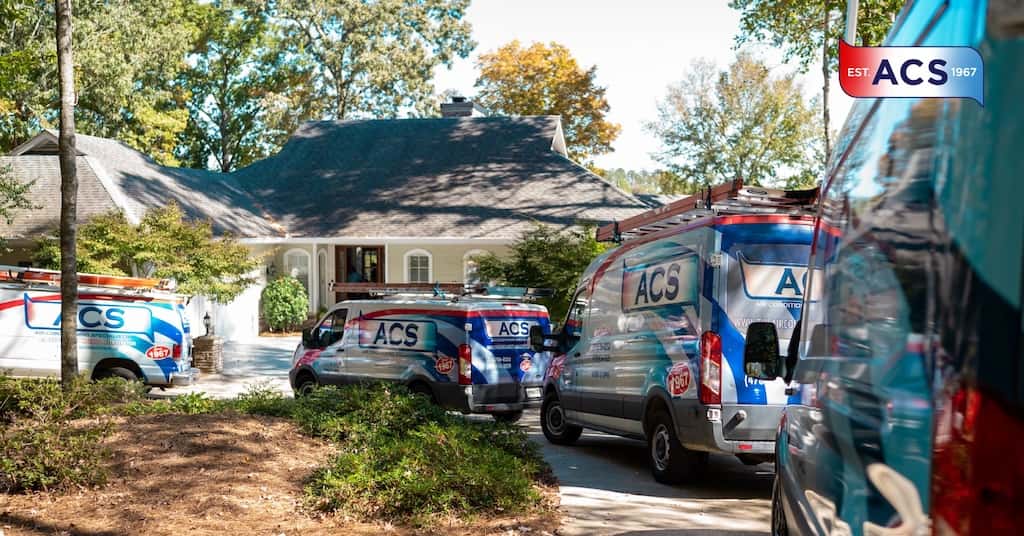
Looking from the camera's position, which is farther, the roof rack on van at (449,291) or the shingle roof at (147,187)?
the shingle roof at (147,187)

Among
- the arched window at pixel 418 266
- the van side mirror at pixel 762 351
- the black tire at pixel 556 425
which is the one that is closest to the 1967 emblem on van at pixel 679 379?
the black tire at pixel 556 425

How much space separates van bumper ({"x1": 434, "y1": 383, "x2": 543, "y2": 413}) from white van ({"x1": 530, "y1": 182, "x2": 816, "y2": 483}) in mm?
3149

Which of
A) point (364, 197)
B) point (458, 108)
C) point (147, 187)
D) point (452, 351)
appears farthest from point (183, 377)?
point (458, 108)

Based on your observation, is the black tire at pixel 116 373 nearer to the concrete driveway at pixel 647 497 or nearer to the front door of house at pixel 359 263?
Result: the concrete driveway at pixel 647 497

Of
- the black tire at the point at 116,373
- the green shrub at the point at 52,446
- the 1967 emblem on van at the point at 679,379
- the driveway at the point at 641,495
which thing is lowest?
the driveway at the point at 641,495

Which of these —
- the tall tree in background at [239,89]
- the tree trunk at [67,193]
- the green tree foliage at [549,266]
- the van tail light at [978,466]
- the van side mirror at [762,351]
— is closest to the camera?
the van tail light at [978,466]

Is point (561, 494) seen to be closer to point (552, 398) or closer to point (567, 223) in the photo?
point (552, 398)

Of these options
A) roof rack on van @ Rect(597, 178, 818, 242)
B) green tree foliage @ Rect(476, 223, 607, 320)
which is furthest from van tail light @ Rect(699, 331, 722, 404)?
green tree foliage @ Rect(476, 223, 607, 320)

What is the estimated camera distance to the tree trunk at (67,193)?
11.3 metres

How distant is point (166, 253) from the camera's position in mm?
23359

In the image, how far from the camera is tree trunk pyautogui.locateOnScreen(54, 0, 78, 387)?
11.3 metres

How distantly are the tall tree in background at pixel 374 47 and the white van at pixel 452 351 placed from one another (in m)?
37.0

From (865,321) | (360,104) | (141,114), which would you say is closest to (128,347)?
(865,321)

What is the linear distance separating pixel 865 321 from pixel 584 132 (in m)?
52.4
